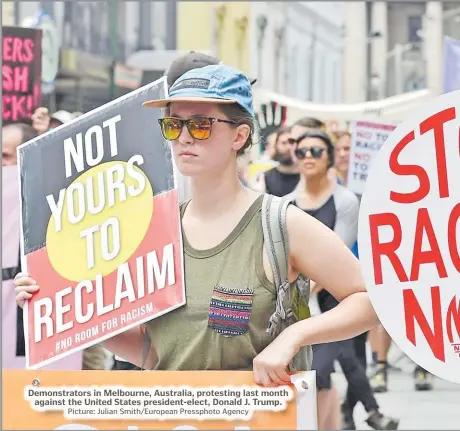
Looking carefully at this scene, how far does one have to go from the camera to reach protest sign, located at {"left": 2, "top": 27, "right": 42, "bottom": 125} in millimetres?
4320

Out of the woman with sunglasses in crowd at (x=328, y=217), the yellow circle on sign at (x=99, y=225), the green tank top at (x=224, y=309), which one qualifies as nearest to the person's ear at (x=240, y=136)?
the green tank top at (x=224, y=309)

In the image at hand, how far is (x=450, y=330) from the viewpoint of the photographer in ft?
10.5

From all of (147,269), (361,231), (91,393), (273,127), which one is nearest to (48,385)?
(91,393)

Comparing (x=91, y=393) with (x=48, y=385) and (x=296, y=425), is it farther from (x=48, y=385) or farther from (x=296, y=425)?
(x=296, y=425)

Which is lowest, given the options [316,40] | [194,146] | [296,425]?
[296,425]

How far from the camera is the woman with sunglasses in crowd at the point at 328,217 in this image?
454 cm

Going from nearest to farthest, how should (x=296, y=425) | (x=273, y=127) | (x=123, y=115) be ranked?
(x=296, y=425), (x=123, y=115), (x=273, y=127)

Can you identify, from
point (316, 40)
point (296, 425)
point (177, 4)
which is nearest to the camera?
point (296, 425)

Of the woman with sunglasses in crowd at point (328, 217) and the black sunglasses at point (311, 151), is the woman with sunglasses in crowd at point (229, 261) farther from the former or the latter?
the black sunglasses at point (311, 151)

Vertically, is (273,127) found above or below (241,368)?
above

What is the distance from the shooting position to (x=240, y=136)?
3.29m

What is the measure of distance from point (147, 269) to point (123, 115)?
411 millimetres

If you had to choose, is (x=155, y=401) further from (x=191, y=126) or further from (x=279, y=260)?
(x=191, y=126)

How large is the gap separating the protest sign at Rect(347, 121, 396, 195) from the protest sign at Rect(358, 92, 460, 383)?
2.20 m
